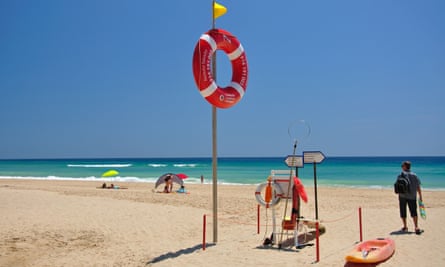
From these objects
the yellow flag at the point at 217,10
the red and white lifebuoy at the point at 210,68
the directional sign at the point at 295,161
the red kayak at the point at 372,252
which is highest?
the yellow flag at the point at 217,10

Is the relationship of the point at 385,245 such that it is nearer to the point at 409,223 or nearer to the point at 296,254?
the point at 296,254

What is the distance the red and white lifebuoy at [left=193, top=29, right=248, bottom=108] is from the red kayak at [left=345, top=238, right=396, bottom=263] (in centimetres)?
308

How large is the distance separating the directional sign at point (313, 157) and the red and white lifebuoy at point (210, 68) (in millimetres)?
1764

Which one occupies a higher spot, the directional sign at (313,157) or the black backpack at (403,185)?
the directional sign at (313,157)

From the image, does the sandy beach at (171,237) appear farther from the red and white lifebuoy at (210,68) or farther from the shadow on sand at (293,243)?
the red and white lifebuoy at (210,68)

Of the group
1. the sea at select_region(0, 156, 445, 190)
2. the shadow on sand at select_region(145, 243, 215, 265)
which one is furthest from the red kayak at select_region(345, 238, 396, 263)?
the shadow on sand at select_region(145, 243, 215, 265)

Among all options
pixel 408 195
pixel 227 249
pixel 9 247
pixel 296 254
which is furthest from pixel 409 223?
pixel 9 247

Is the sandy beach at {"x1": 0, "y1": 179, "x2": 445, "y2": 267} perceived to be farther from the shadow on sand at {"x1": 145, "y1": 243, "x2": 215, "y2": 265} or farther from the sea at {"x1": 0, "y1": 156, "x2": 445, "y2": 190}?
the sea at {"x1": 0, "y1": 156, "x2": 445, "y2": 190}

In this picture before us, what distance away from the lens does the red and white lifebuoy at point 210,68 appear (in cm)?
627

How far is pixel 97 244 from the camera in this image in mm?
7012

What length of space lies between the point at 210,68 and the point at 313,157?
2654 millimetres

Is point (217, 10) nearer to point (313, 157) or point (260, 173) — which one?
point (313, 157)

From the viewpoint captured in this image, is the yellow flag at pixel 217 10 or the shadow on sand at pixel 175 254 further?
the yellow flag at pixel 217 10

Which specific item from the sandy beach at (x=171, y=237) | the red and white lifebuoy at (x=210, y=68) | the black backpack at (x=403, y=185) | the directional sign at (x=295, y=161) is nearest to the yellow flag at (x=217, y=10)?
the red and white lifebuoy at (x=210, y=68)
